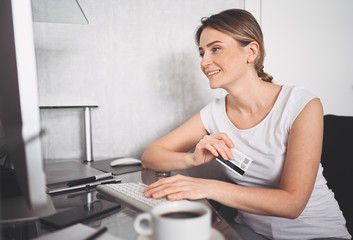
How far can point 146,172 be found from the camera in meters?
1.15

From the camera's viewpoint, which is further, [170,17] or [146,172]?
[170,17]

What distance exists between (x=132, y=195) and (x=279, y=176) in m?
0.61

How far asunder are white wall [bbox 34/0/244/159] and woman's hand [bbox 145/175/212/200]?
85 centimetres

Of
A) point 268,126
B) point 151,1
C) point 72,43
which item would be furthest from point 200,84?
point 72,43

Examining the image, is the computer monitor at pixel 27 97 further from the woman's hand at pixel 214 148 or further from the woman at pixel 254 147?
the woman's hand at pixel 214 148

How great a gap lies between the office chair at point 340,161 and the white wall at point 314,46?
26.0 inches

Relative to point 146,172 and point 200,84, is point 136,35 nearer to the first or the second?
point 200,84

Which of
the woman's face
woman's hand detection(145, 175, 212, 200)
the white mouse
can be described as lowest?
the white mouse

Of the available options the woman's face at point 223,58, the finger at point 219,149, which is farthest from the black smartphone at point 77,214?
the woman's face at point 223,58

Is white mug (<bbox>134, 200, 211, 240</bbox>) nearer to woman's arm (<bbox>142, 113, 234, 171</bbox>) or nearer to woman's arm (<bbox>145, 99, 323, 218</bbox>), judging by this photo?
woman's arm (<bbox>145, 99, 323, 218</bbox>)

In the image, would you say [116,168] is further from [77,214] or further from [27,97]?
[27,97]

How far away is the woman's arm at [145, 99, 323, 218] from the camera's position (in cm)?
73

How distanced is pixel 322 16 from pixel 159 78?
1.18 meters

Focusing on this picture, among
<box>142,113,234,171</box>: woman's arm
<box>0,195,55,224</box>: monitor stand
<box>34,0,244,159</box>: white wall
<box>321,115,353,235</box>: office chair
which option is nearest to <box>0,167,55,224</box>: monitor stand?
<box>0,195,55,224</box>: monitor stand
